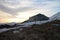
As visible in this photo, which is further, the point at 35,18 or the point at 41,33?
the point at 35,18

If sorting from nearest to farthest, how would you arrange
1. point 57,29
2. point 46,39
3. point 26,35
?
1. point 46,39
2. point 26,35
3. point 57,29

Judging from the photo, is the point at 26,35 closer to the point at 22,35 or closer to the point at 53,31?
the point at 22,35

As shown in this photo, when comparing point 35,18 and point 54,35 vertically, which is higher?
point 35,18

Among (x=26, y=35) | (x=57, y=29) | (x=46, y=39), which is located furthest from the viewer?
(x=57, y=29)

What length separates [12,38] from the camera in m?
9.16

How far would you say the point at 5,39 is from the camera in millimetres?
8984

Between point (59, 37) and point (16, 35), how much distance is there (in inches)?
123

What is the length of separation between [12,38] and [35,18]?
689cm

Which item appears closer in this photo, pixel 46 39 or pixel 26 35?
pixel 46 39

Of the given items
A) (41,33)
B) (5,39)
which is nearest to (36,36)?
(41,33)

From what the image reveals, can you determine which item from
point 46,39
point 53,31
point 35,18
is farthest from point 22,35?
point 35,18

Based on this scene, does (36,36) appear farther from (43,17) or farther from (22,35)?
(43,17)

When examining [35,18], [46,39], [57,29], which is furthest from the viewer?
[35,18]

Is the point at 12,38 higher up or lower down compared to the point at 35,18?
lower down
